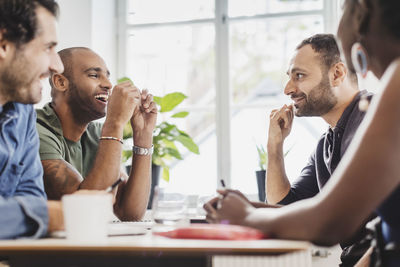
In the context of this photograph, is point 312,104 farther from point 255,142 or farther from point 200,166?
point 200,166

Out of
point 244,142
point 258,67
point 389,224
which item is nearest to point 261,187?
point 244,142

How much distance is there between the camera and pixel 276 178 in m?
2.54

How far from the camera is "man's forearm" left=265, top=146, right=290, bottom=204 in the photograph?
2502 millimetres

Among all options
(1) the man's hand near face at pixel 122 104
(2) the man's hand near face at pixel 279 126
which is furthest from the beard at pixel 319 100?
(1) the man's hand near face at pixel 122 104

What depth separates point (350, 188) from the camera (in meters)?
0.84

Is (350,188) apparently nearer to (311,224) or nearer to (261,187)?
(311,224)

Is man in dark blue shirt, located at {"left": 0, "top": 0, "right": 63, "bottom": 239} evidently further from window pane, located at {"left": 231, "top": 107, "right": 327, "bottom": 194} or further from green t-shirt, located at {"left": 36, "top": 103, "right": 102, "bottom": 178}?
window pane, located at {"left": 231, "top": 107, "right": 327, "bottom": 194}

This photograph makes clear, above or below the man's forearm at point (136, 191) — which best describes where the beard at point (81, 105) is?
above

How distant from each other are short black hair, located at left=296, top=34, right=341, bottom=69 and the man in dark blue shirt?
148 centimetres

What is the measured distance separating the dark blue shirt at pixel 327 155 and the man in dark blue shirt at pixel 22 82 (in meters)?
1.29

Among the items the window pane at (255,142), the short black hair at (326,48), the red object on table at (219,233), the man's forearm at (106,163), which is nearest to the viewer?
the red object on table at (219,233)

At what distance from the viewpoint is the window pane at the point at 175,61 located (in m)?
3.87

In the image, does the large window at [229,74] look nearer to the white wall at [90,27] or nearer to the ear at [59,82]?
the white wall at [90,27]

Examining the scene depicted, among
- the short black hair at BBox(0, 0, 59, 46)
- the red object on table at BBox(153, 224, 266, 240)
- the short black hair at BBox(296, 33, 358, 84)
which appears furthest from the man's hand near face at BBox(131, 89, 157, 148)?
the red object on table at BBox(153, 224, 266, 240)
